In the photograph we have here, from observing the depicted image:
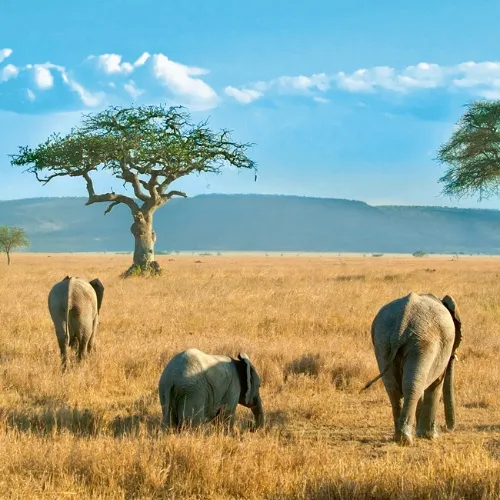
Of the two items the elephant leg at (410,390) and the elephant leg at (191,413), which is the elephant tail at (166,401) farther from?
the elephant leg at (410,390)

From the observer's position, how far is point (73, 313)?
422 inches

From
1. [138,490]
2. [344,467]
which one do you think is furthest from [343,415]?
[138,490]

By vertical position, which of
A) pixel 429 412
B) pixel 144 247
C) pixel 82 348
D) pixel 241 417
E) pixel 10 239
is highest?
pixel 10 239

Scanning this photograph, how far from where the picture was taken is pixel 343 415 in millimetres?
8578

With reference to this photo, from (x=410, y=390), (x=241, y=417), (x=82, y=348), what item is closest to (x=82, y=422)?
(x=241, y=417)

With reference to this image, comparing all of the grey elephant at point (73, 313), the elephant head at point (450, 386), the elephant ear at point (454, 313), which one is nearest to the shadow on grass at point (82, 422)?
the elephant head at point (450, 386)

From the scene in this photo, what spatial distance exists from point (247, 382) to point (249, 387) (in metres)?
0.06

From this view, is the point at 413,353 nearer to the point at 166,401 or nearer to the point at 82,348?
the point at 166,401

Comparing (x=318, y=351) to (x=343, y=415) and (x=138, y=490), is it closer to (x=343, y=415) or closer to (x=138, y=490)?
(x=343, y=415)

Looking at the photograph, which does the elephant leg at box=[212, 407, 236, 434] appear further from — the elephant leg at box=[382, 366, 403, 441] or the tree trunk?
the tree trunk

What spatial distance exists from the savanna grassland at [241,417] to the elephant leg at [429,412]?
125 millimetres

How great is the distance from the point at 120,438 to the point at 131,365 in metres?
3.86

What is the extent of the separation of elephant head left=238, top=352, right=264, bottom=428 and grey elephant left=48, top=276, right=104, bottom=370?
3.88m

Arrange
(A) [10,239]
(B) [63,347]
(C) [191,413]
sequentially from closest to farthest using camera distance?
1. (C) [191,413]
2. (B) [63,347]
3. (A) [10,239]
